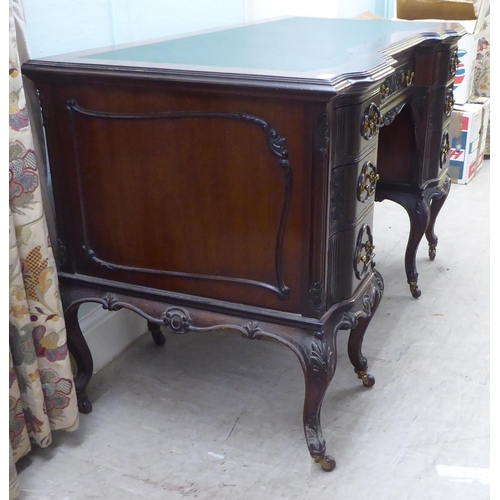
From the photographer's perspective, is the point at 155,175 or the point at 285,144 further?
the point at 155,175

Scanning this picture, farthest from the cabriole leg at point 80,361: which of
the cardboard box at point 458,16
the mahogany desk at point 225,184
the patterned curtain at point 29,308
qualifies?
the cardboard box at point 458,16

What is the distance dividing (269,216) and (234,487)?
601 millimetres

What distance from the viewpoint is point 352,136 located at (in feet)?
3.71

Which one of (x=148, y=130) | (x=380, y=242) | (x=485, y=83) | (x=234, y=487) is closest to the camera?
(x=148, y=130)

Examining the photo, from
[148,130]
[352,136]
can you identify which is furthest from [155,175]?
[352,136]

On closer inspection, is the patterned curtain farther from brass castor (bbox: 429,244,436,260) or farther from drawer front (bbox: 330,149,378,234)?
brass castor (bbox: 429,244,436,260)

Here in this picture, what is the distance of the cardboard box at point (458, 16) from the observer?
3096 millimetres

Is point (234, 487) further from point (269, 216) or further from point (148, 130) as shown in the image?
point (148, 130)

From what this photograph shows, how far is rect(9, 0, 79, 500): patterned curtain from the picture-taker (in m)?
1.18

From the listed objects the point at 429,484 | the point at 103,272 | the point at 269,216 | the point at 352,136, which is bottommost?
the point at 429,484

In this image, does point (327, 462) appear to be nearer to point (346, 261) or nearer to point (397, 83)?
point (346, 261)

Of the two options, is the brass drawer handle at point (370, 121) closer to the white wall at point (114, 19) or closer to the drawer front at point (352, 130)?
the drawer front at point (352, 130)

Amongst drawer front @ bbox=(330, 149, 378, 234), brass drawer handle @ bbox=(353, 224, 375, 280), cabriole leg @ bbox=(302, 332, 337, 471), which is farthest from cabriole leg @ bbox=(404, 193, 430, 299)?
cabriole leg @ bbox=(302, 332, 337, 471)

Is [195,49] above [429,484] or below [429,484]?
above
